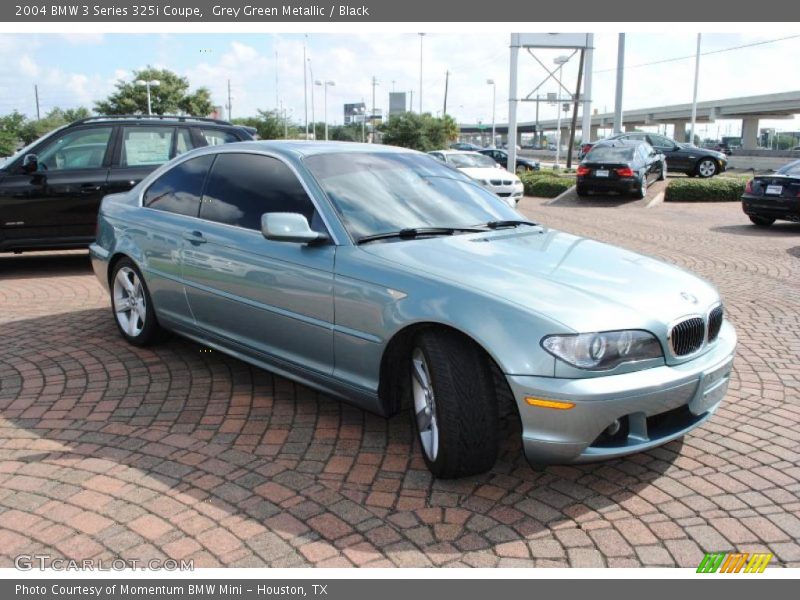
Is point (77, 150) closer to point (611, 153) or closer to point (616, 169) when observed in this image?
point (616, 169)

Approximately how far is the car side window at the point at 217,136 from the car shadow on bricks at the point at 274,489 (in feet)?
17.4

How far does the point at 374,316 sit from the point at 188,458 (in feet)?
4.06

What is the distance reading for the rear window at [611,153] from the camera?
1922cm

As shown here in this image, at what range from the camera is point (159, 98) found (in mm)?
61781

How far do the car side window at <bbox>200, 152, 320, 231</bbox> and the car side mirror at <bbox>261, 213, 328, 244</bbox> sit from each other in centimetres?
18

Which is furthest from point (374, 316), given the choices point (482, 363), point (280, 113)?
point (280, 113)

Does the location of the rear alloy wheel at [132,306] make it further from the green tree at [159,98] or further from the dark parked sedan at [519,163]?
the green tree at [159,98]

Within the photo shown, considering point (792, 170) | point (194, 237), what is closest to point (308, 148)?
point (194, 237)

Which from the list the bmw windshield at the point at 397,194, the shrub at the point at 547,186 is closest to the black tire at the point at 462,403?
the bmw windshield at the point at 397,194

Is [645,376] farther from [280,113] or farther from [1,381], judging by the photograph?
[280,113]

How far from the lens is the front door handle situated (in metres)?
4.71

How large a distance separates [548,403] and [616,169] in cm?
1697

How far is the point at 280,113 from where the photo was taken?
222 feet

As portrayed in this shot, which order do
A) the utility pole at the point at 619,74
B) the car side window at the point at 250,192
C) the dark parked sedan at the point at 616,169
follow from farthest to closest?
the utility pole at the point at 619,74
the dark parked sedan at the point at 616,169
the car side window at the point at 250,192
